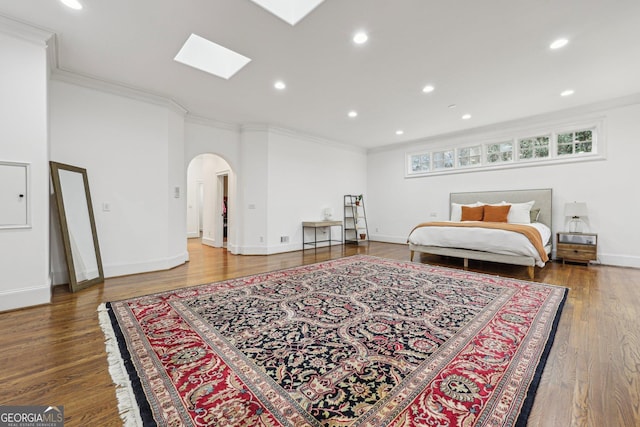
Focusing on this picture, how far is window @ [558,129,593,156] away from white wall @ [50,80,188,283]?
725cm

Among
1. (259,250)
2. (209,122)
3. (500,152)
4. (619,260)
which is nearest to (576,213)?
(619,260)

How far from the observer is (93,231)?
11.8 ft

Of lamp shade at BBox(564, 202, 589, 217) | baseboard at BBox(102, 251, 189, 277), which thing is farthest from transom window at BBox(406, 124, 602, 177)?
baseboard at BBox(102, 251, 189, 277)

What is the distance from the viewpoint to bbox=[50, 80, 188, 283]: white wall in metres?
3.51

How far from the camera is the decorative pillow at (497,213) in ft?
16.7

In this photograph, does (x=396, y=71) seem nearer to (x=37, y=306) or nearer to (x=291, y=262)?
(x=291, y=262)

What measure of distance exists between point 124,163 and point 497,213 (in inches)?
257

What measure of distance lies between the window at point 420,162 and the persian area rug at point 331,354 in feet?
14.6

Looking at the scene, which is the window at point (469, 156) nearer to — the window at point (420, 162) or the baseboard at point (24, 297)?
the window at point (420, 162)

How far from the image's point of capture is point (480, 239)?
13.7ft

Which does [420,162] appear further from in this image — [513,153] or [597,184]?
[597,184]

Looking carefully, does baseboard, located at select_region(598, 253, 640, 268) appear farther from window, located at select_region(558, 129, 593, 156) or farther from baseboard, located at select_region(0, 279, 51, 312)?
baseboard, located at select_region(0, 279, 51, 312)

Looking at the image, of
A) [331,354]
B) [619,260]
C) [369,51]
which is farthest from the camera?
[619,260]

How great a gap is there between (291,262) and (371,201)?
412cm
